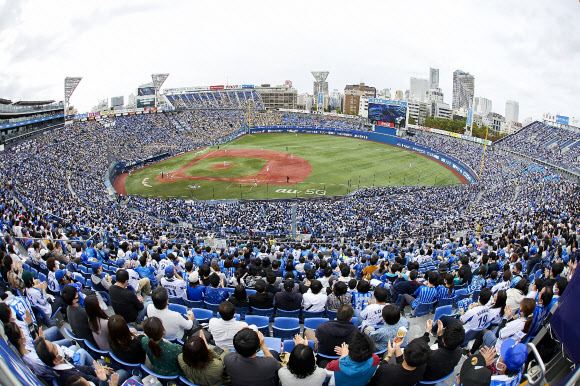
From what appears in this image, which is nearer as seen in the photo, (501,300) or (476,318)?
(501,300)

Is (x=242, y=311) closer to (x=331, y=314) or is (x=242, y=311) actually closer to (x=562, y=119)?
(x=331, y=314)

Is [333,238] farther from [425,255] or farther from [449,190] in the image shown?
[449,190]

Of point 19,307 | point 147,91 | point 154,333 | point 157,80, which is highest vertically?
point 157,80

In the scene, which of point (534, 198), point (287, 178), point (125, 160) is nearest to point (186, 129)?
point (125, 160)

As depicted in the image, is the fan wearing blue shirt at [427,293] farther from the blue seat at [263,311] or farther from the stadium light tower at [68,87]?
the stadium light tower at [68,87]

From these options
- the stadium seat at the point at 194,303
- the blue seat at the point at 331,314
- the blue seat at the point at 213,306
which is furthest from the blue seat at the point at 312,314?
the stadium seat at the point at 194,303

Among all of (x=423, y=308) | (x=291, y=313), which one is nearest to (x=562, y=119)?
(x=423, y=308)
